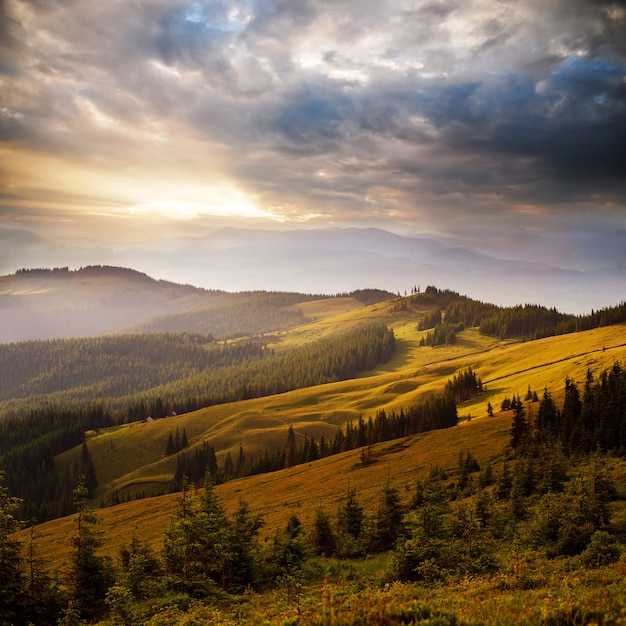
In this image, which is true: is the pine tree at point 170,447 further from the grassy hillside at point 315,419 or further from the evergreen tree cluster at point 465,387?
the evergreen tree cluster at point 465,387

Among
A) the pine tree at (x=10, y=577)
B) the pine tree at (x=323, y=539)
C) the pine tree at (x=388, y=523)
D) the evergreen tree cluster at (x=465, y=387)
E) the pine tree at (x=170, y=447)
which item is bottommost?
the pine tree at (x=170, y=447)

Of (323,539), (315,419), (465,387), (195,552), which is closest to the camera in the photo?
(195,552)

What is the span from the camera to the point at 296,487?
81.8 metres

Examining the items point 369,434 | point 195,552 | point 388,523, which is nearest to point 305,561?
point 388,523

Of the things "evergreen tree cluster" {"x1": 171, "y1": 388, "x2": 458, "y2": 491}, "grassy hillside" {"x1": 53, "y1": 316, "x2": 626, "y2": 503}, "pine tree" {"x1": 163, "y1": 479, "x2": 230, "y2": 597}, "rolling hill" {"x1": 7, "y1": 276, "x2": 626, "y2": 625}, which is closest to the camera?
"rolling hill" {"x1": 7, "y1": 276, "x2": 626, "y2": 625}

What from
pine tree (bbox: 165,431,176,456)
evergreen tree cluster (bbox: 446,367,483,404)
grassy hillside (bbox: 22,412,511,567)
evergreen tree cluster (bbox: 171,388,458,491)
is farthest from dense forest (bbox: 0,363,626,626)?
pine tree (bbox: 165,431,176,456)

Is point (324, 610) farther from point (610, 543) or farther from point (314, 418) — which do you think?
point (314, 418)

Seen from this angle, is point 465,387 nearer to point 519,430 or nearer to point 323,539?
point 519,430

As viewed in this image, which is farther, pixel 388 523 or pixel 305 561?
pixel 388 523

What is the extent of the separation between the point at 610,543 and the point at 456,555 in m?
8.61

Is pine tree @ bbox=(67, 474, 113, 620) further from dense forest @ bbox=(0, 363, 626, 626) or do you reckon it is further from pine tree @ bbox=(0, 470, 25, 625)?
pine tree @ bbox=(0, 470, 25, 625)

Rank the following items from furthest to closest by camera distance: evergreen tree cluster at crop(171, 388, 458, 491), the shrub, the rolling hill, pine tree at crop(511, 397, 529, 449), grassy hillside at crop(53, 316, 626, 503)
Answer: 1. grassy hillside at crop(53, 316, 626, 503)
2. evergreen tree cluster at crop(171, 388, 458, 491)
3. pine tree at crop(511, 397, 529, 449)
4. the shrub
5. the rolling hill

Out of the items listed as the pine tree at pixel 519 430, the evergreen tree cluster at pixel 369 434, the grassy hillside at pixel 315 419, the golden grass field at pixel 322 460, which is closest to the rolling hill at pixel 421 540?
the golden grass field at pixel 322 460

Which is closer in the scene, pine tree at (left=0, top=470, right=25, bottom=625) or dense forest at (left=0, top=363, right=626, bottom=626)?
dense forest at (left=0, top=363, right=626, bottom=626)
